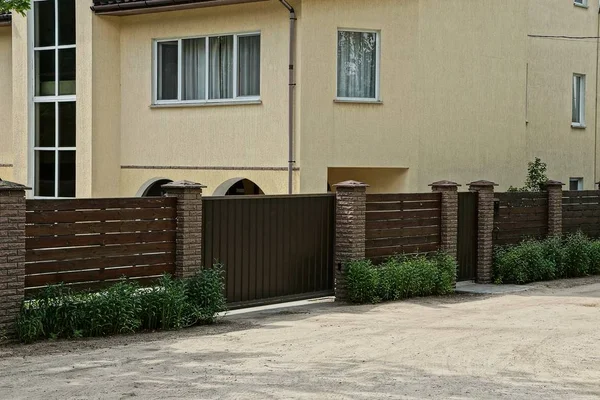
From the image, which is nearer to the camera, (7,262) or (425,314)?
(7,262)

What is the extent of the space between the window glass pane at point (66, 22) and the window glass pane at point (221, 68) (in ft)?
12.6

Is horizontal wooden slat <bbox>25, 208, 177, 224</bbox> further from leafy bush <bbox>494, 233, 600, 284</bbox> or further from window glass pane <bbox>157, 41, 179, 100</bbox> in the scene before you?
window glass pane <bbox>157, 41, 179, 100</bbox>

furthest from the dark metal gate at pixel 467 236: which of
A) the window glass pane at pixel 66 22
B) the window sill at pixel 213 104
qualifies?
the window glass pane at pixel 66 22

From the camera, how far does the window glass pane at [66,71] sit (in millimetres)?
23906

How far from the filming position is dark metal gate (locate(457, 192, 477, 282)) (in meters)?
19.8

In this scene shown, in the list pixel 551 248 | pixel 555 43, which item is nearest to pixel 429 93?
pixel 551 248

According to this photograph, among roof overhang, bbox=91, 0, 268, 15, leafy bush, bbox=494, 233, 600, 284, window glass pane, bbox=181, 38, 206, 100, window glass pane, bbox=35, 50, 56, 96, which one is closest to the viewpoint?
leafy bush, bbox=494, 233, 600, 284

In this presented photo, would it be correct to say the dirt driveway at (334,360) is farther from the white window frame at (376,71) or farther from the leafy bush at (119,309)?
the white window frame at (376,71)

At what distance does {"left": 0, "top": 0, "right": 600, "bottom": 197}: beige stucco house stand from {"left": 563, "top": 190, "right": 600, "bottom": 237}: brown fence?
2.02 metres

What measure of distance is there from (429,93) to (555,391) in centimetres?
1271

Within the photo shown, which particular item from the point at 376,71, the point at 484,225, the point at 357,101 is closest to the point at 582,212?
the point at 484,225

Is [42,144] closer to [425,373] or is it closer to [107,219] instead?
[107,219]

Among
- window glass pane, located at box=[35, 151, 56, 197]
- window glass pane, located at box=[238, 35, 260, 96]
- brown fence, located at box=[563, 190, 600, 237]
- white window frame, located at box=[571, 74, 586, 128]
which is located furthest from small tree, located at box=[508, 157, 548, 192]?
window glass pane, located at box=[35, 151, 56, 197]

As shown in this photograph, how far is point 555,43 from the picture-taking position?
88.6 feet
